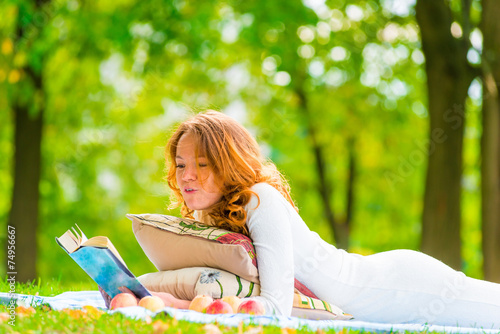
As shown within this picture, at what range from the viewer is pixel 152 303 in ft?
9.02

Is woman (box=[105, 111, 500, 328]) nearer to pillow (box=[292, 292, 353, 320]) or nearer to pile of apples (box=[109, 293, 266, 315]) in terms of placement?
pillow (box=[292, 292, 353, 320])

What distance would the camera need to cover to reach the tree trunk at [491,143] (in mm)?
6703

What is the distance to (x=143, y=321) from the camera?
2488mm

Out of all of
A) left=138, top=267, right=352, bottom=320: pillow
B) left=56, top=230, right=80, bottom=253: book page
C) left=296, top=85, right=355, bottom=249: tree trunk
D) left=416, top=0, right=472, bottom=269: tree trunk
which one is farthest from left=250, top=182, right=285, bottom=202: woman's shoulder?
left=296, top=85, right=355, bottom=249: tree trunk

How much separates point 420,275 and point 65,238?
6.11ft

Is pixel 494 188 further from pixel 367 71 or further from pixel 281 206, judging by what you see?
pixel 367 71

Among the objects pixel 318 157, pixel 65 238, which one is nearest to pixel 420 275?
pixel 65 238

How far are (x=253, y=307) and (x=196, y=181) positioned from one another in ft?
2.54

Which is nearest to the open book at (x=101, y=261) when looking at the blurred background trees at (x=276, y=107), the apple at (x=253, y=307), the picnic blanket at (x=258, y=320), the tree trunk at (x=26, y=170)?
the picnic blanket at (x=258, y=320)

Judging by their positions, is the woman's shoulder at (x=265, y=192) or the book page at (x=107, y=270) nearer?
the book page at (x=107, y=270)

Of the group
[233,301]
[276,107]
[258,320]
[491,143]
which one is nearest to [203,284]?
[233,301]

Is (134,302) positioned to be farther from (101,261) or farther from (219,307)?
(219,307)

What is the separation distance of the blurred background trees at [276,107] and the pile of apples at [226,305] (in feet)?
6.09

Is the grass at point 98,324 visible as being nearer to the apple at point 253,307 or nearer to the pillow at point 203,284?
the apple at point 253,307
